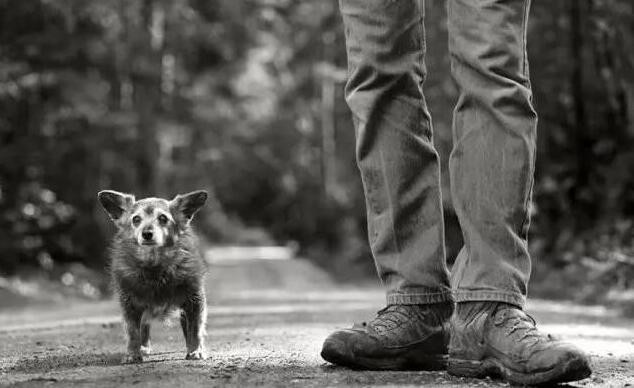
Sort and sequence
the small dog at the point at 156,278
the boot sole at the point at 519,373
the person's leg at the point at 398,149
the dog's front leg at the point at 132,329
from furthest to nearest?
1. the small dog at the point at 156,278
2. the dog's front leg at the point at 132,329
3. the person's leg at the point at 398,149
4. the boot sole at the point at 519,373

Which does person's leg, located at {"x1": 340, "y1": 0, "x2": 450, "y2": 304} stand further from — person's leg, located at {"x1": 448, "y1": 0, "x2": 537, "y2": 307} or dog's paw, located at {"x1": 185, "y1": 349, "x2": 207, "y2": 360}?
dog's paw, located at {"x1": 185, "y1": 349, "x2": 207, "y2": 360}

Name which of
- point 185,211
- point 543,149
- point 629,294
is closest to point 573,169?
point 543,149

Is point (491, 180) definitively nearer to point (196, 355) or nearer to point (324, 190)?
point (196, 355)

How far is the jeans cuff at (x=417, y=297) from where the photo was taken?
4016mm

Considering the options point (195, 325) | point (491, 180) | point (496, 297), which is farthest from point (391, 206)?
point (195, 325)

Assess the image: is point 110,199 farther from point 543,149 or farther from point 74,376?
point 543,149

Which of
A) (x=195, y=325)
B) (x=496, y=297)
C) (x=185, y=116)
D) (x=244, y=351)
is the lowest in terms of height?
(x=244, y=351)

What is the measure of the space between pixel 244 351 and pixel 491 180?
1776mm

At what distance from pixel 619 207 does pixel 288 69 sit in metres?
23.4

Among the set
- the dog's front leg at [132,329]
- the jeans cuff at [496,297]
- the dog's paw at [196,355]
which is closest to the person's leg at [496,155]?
the jeans cuff at [496,297]

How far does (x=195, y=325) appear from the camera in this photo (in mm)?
5160

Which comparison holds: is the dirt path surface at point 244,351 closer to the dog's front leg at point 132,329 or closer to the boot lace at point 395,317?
the dog's front leg at point 132,329

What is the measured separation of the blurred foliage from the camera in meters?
14.4

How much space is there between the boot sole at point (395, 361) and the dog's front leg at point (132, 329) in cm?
127
